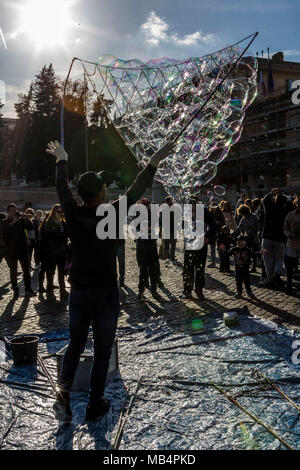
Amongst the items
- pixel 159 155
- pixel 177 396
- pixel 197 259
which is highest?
pixel 159 155

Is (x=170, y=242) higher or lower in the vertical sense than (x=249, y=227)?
lower

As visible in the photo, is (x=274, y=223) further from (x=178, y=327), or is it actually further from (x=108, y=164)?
(x=108, y=164)

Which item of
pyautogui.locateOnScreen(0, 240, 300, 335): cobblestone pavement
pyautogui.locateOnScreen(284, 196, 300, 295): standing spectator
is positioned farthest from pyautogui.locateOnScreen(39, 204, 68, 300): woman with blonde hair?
pyautogui.locateOnScreen(284, 196, 300, 295): standing spectator

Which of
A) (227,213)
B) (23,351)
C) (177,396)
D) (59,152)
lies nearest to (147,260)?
(23,351)

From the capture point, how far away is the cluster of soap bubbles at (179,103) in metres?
6.80

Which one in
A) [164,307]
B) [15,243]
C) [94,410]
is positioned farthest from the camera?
[15,243]

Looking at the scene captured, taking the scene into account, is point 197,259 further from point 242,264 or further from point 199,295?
point 242,264

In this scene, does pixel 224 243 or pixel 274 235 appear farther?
pixel 224 243

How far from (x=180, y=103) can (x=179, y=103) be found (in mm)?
16

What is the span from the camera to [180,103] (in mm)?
6926

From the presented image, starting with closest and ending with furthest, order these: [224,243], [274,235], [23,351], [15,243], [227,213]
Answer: [23,351] → [274,235] → [15,243] → [224,243] → [227,213]

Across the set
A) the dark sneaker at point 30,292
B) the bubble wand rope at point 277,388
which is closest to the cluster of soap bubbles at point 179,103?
the dark sneaker at point 30,292

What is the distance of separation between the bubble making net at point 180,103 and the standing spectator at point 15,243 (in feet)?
8.44
